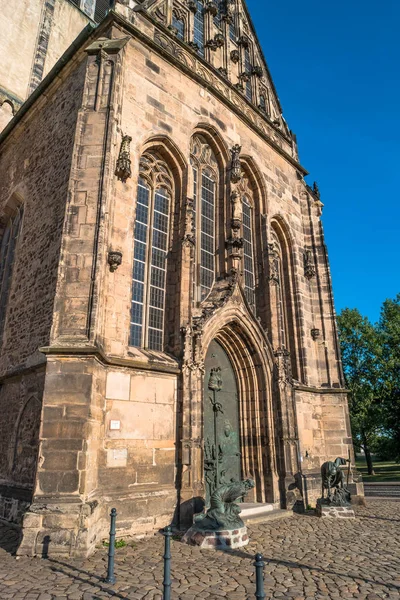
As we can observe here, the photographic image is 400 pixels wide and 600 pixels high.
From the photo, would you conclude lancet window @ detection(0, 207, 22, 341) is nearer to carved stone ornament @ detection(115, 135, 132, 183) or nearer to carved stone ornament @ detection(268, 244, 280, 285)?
carved stone ornament @ detection(115, 135, 132, 183)

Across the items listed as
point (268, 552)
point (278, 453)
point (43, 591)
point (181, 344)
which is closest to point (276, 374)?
point (278, 453)

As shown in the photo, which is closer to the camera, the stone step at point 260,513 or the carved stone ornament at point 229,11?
the stone step at point 260,513

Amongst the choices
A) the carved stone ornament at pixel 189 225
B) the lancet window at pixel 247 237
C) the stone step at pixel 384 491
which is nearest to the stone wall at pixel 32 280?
the carved stone ornament at pixel 189 225

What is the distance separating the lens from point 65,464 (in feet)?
22.1

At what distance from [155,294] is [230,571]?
6.22 meters

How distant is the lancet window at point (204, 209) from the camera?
1177cm

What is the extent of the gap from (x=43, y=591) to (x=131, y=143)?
29.2 ft

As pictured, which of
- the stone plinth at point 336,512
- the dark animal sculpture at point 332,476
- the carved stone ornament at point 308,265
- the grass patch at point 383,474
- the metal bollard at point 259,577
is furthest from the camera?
the grass patch at point 383,474

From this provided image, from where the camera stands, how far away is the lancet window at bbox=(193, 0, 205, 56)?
48.3ft

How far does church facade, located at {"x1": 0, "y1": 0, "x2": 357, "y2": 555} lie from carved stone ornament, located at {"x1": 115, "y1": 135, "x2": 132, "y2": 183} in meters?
0.03

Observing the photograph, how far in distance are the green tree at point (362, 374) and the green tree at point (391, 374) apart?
450 mm

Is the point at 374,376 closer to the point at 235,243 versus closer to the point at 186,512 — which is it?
the point at 235,243

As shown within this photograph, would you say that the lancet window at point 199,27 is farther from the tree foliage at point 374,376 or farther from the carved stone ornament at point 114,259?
the tree foliage at point 374,376

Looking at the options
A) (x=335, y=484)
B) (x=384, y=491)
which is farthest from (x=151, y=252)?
(x=384, y=491)
